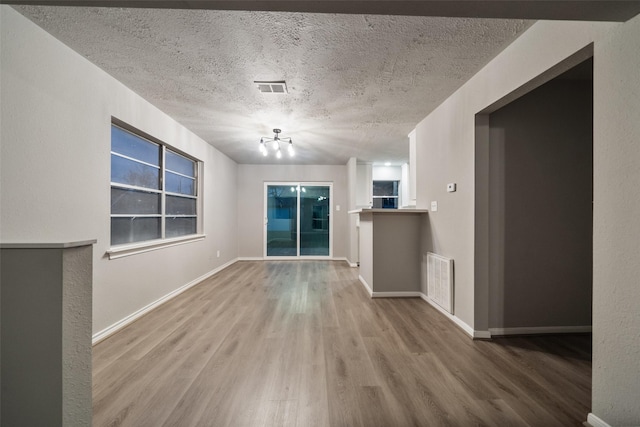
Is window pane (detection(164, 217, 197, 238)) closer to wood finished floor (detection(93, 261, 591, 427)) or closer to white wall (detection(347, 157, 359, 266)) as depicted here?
wood finished floor (detection(93, 261, 591, 427))

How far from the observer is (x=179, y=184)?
4.21 metres

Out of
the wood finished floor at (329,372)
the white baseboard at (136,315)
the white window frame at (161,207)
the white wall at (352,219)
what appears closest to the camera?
the wood finished floor at (329,372)

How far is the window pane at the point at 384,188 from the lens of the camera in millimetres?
7359

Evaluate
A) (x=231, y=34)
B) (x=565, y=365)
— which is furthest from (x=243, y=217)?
(x=565, y=365)

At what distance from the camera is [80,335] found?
1.25 meters

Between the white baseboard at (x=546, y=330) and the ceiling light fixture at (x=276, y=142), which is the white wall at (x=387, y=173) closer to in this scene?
the ceiling light fixture at (x=276, y=142)

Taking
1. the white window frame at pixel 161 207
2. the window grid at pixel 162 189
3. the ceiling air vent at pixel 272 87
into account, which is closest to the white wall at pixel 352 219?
the white window frame at pixel 161 207

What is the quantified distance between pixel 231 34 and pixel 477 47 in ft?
6.13

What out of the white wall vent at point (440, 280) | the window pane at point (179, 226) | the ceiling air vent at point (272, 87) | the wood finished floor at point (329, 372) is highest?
the ceiling air vent at point (272, 87)

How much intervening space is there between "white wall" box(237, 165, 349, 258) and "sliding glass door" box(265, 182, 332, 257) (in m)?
0.17

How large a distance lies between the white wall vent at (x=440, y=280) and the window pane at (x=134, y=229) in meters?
3.52

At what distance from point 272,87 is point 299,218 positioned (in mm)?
4556

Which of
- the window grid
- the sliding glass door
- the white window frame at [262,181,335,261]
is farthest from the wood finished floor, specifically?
the sliding glass door

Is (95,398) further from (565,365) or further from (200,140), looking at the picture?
(200,140)
